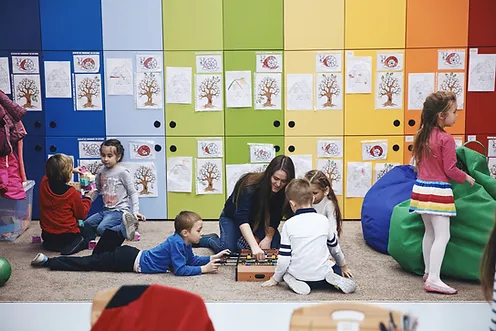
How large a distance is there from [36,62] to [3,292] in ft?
7.90

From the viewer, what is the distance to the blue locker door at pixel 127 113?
17.6 ft

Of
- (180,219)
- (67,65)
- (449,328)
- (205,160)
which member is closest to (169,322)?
(449,328)

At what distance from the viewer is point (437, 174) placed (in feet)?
12.1

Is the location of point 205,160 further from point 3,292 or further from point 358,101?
point 3,292

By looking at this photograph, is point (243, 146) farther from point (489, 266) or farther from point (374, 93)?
point (489, 266)

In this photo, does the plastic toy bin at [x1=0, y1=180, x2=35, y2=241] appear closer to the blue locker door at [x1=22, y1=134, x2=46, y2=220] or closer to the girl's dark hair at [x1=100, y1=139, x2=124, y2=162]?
the blue locker door at [x1=22, y1=134, x2=46, y2=220]

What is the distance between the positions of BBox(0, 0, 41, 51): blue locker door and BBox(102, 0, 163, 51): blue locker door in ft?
1.94

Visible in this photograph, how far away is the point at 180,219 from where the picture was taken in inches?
155

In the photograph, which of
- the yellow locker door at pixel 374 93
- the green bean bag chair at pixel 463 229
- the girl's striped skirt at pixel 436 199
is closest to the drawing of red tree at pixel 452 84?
the yellow locker door at pixel 374 93

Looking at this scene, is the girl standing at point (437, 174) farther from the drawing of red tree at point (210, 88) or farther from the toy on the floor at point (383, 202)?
the drawing of red tree at point (210, 88)

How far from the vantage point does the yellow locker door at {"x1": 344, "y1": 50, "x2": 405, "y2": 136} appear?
5.32 meters

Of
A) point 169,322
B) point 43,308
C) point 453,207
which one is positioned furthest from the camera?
point 453,207

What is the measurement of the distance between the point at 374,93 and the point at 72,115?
2.63 m

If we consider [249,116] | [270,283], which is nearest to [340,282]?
[270,283]
